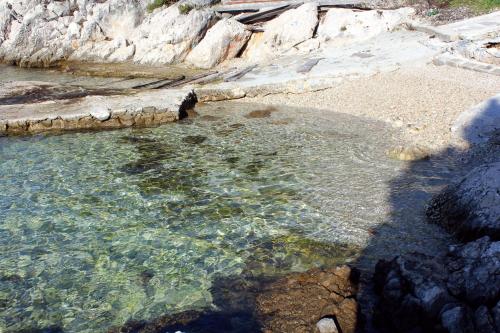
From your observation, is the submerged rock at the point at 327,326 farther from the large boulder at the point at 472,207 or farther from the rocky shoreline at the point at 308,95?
the large boulder at the point at 472,207

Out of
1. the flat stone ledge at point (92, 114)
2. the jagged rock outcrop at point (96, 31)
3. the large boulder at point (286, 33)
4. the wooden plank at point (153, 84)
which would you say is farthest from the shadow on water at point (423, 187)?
the jagged rock outcrop at point (96, 31)

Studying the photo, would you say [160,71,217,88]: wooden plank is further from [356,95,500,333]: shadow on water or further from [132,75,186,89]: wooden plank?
[356,95,500,333]: shadow on water

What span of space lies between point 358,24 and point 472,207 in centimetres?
1427

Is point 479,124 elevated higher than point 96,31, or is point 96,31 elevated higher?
point 96,31

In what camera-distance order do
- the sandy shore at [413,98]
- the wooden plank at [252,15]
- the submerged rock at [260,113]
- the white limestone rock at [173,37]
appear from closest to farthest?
1. the sandy shore at [413,98]
2. the submerged rock at [260,113]
3. the white limestone rock at [173,37]
4. the wooden plank at [252,15]

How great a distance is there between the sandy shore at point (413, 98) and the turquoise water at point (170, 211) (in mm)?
760

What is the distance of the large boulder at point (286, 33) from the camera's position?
19.3 metres

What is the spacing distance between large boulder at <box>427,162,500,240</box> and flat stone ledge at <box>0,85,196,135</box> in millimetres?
7949

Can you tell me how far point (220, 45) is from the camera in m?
19.4

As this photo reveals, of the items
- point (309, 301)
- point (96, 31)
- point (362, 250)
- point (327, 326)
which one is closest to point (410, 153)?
point (362, 250)

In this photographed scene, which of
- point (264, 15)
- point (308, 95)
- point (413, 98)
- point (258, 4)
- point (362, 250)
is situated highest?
point (258, 4)

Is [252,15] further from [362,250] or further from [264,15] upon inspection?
[362,250]

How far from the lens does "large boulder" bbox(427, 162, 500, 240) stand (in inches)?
233

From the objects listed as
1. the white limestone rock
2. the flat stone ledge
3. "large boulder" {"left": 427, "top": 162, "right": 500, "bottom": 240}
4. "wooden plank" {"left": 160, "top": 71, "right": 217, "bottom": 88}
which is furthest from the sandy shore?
the white limestone rock
